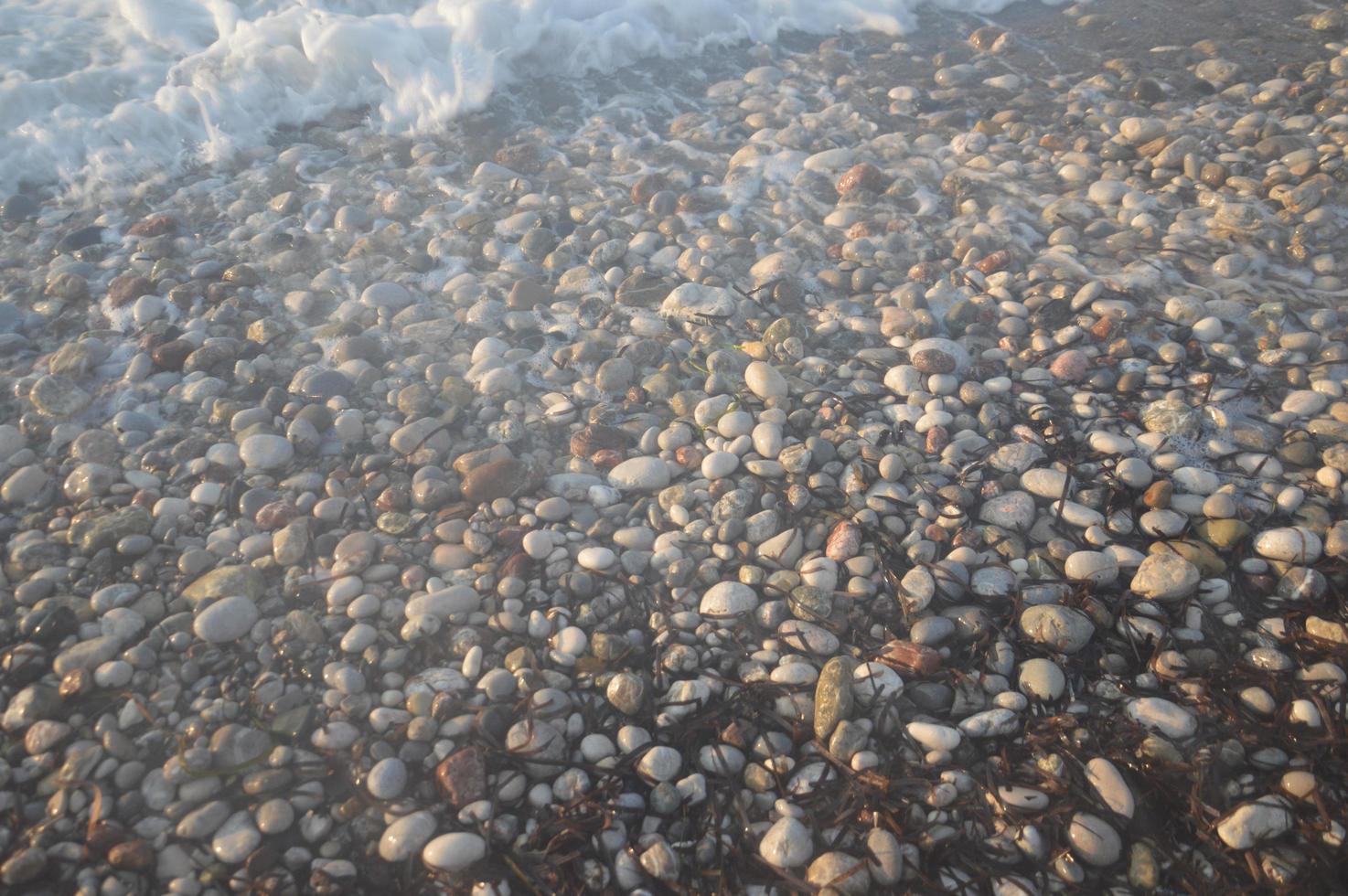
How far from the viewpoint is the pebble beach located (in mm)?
2234

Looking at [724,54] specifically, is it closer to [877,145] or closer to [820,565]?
[877,145]

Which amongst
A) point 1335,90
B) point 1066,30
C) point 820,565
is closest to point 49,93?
point 820,565

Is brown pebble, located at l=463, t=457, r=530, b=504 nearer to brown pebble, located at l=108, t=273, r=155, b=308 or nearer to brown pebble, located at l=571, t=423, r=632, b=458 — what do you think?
brown pebble, located at l=571, t=423, r=632, b=458

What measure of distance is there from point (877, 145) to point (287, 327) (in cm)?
382

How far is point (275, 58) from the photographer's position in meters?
5.57

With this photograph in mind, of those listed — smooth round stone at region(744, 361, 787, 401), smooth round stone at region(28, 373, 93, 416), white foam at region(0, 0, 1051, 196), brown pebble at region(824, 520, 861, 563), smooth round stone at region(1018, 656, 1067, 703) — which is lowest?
smooth round stone at region(1018, 656, 1067, 703)

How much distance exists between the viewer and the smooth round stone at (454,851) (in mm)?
2162

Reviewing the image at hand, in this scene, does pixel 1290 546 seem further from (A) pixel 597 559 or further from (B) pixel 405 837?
(B) pixel 405 837

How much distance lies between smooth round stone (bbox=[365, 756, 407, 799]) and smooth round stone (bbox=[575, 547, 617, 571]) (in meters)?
0.92

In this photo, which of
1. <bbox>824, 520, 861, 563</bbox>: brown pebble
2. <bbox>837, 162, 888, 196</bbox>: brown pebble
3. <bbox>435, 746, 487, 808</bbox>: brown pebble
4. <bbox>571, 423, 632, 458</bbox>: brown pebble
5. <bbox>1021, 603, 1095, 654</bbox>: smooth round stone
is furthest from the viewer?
<bbox>837, 162, 888, 196</bbox>: brown pebble

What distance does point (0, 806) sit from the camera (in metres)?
2.24

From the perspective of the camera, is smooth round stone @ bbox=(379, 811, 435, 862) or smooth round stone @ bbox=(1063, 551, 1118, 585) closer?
smooth round stone @ bbox=(379, 811, 435, 862)

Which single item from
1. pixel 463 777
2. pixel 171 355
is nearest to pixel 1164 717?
pixel 463 777

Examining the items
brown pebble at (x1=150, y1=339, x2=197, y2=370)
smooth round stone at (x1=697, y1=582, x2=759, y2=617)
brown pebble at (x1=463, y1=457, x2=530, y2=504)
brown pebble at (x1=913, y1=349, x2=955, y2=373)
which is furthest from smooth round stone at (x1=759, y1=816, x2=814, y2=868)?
brown pebble at (x1=150, y1=339, x2=197, y2=370)
